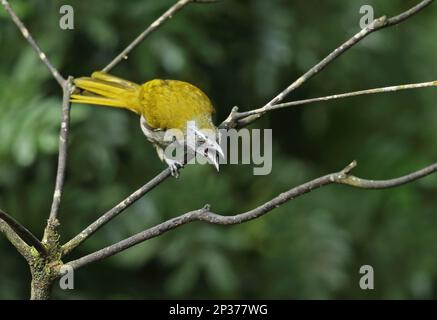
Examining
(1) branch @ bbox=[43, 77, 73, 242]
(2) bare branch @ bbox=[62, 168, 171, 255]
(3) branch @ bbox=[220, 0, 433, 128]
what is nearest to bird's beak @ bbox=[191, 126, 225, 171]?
(3) branch @ bbox=[220, 0, 433, 128]

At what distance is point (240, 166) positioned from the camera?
4.76m

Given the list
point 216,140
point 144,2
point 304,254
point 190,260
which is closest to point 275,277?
point 304,254

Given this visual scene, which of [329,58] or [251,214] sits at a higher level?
[329,58]

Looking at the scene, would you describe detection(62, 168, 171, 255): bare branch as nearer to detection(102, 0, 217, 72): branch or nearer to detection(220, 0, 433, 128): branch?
detection(220, 0, 433, 128): branch

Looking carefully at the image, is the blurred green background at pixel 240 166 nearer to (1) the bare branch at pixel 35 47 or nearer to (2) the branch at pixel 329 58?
(1) the bare branch at pixel 35 47

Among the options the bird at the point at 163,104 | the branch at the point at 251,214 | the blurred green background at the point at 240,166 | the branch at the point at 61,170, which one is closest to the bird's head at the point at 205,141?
the bird at the point at 163,104

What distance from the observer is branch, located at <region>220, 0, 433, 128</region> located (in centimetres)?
165

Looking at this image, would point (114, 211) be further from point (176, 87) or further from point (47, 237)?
point (176, 87)

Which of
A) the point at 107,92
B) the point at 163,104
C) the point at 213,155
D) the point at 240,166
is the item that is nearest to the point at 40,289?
the point at 213,155

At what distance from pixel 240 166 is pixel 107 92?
194cm

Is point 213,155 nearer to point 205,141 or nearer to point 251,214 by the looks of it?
point 205,141

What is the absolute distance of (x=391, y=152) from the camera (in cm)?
497

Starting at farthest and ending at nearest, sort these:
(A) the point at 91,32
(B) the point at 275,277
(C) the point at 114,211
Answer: (B) the point at 275,277 < (A) the point at 91,32 < (C) the point at 114,211

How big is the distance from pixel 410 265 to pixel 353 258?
14.1 inches
